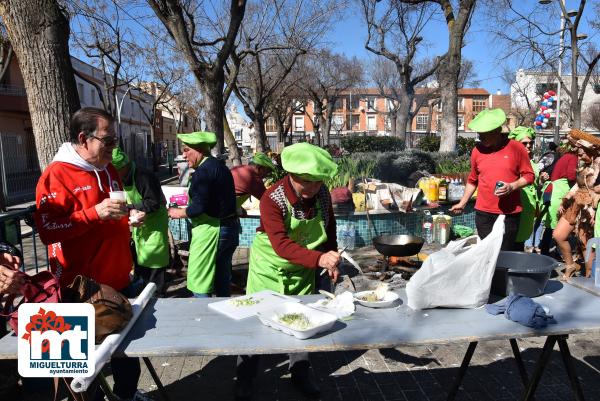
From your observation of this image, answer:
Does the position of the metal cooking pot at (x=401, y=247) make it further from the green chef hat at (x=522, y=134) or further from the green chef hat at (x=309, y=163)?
the green chef hat at (x=309, y=163)

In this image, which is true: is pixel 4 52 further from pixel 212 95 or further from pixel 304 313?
pixel 304 313

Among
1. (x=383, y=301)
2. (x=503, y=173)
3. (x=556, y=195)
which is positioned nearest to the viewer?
(x=383, y=301)

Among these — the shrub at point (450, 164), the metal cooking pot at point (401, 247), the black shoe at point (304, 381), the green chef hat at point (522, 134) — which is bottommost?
the black shoe at point (304, 381)

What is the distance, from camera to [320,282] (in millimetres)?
3523

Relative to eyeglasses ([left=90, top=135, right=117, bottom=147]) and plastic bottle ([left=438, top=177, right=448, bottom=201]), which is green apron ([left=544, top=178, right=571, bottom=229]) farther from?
eyeglasses ([left=90, top=135, right=117, bottom=147])

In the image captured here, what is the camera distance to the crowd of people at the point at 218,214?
8.05ft

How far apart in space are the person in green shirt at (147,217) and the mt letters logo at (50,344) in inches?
93.7

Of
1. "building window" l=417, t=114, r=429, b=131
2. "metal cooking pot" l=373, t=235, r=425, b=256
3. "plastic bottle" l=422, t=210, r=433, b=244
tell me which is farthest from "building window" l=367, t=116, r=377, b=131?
"metal cooking pot" l=373, t=235, r=425, b=256

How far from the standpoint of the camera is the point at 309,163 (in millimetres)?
2590

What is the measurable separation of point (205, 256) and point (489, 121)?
109 inches

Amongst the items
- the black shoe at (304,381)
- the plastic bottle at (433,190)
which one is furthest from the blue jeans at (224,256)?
the plastic bottle at (433,190)

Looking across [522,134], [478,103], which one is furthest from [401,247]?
[478,103]

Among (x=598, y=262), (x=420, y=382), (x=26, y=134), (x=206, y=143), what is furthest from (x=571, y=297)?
(x=26, y=134)

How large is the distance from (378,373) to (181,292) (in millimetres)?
2852
